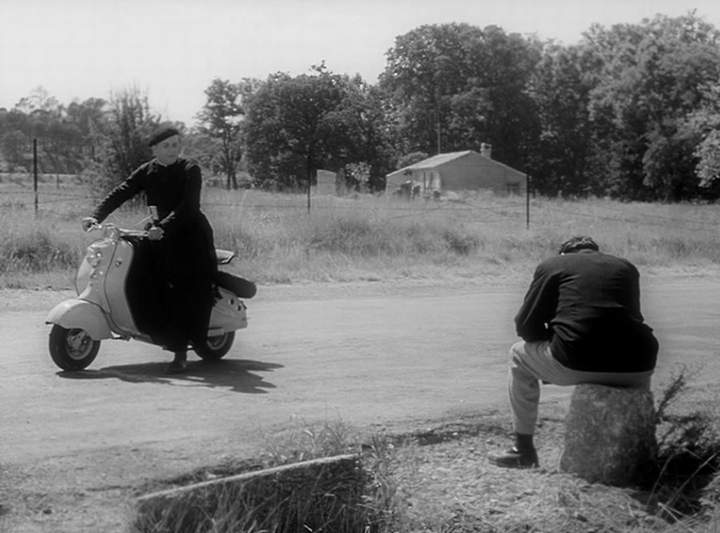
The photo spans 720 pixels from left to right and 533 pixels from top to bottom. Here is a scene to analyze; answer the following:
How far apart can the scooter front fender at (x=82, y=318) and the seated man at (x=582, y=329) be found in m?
3.43

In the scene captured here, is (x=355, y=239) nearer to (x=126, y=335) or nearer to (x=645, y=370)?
(x=126, y=335)

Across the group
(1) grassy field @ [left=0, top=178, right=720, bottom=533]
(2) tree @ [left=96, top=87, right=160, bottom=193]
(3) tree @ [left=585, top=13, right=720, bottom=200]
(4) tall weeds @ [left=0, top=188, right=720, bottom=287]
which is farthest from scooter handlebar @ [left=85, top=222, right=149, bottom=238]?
(3) tree @ [left=585, top=13, right=720, bottom=200]

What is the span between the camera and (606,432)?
6.44 m

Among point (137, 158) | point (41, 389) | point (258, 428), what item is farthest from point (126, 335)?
point (137, 158)

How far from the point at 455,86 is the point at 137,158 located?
76.6 m

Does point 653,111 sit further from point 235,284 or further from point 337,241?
point 235,284

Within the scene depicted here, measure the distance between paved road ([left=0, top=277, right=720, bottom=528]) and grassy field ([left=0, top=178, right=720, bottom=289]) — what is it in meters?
3.75

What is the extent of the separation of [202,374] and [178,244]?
3.19 ft

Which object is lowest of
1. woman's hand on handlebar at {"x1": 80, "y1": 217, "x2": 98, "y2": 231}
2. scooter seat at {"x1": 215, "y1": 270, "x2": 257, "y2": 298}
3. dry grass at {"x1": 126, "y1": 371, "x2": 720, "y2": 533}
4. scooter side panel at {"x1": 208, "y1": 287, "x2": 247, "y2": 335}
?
dry grass at {"x1": 126, "y1": 371, "x2": 720, "y2": 533}

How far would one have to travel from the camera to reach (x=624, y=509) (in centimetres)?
626

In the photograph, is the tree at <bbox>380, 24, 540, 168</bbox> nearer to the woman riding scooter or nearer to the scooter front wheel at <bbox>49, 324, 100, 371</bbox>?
the woman riding scooter

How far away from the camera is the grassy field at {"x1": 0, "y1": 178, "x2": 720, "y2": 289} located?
55.8 ft

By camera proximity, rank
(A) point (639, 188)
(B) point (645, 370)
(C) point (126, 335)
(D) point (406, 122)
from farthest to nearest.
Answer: (D) point (406, 122)
(A) point (639, 188)
(C) point (126, 335)
(B) point (645, 370)

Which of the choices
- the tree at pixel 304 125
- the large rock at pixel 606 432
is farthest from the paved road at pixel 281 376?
the tree at pixel 304 125
